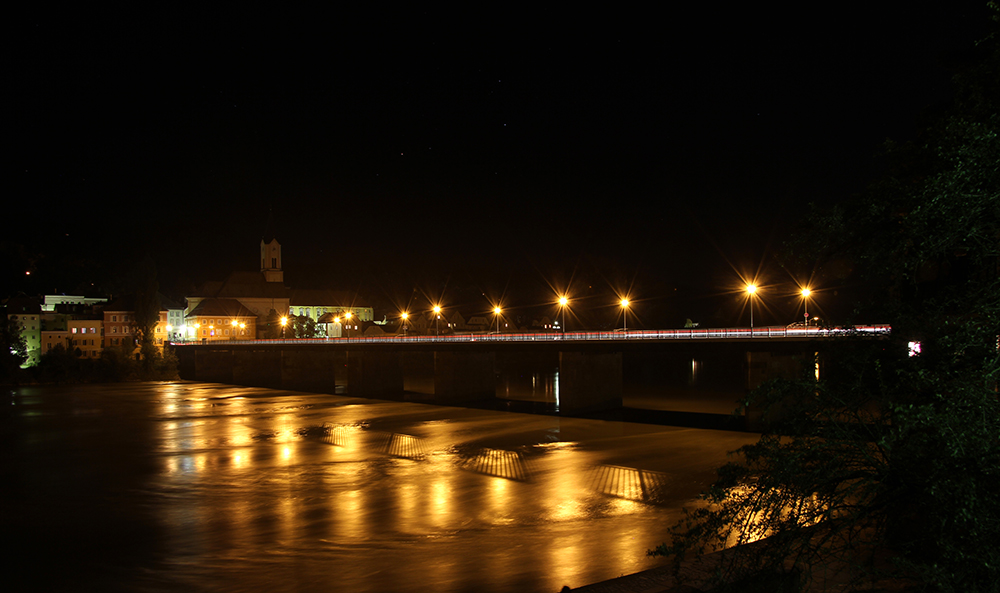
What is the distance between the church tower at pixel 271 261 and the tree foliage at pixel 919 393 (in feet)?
560

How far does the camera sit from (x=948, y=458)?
6949 millimetres

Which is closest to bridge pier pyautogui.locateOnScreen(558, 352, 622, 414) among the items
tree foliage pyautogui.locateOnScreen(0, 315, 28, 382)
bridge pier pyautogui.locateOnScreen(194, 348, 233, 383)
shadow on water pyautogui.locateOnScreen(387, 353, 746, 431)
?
shadow on water pyautogui.locateOnScreen(387, 353, 746, 431)

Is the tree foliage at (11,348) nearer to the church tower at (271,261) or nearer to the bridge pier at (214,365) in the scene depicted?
the bridge pier at (214,365)

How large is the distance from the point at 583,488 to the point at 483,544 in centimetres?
764

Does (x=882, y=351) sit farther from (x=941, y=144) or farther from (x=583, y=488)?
(x=583, y=488)

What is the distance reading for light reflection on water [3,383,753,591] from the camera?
1588cm

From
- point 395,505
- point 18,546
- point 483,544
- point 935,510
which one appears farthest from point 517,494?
point 935,510

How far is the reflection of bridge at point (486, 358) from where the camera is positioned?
39594mm

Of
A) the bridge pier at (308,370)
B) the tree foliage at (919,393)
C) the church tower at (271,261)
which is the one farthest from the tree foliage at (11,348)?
the tree foliage at (919,393)

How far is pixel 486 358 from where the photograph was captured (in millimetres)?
59688

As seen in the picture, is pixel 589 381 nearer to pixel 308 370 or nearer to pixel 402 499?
pixel 402 499

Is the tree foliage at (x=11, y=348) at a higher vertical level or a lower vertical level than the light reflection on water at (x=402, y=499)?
higher

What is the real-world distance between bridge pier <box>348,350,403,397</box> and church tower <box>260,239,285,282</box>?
109 metres

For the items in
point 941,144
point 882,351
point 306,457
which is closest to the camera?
point 941,144
